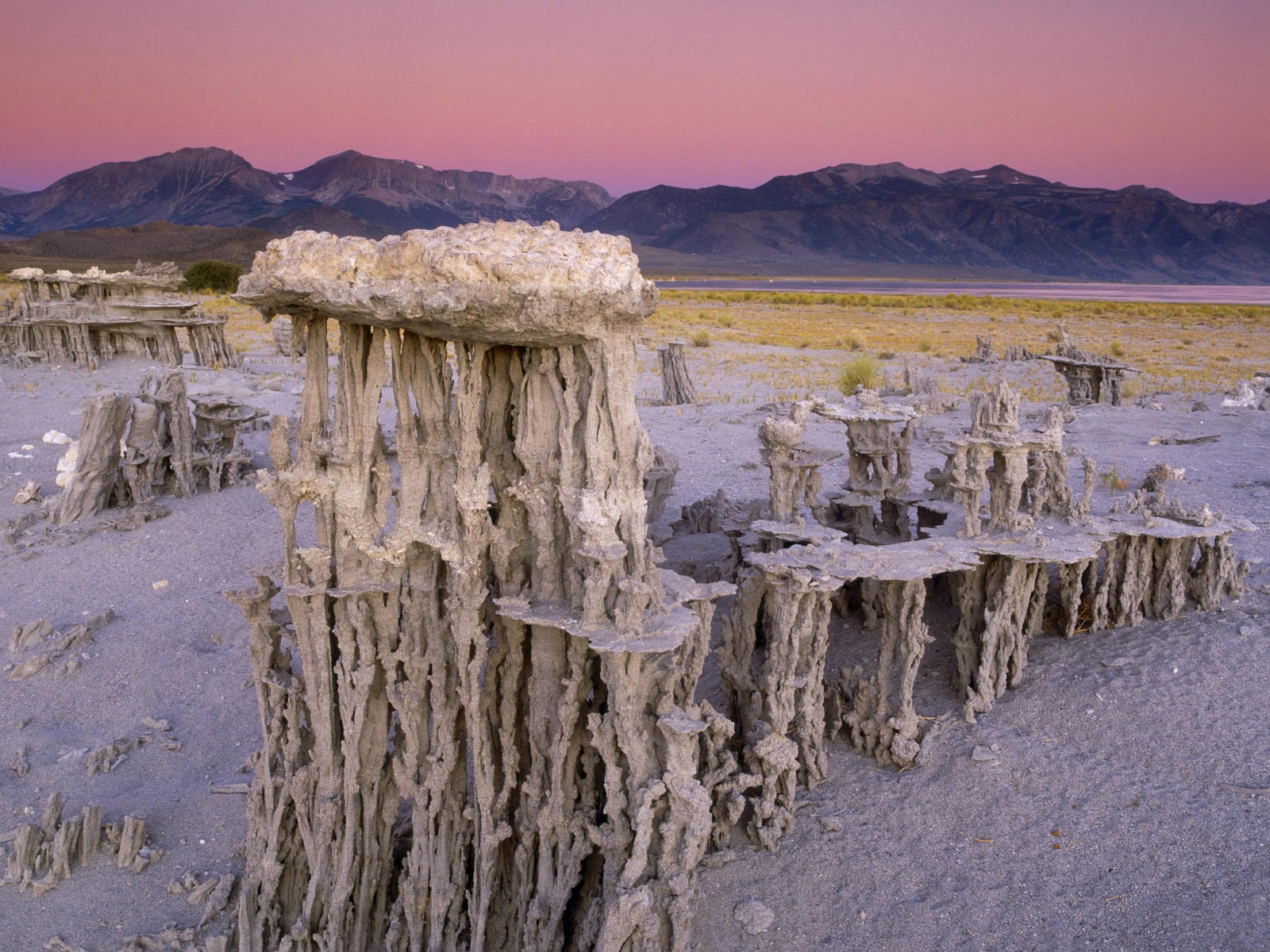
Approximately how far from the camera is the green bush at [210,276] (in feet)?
169

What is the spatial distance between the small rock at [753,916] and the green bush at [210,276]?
173ft

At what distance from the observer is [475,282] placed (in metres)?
4.16

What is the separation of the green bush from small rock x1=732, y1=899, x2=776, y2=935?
173 ft

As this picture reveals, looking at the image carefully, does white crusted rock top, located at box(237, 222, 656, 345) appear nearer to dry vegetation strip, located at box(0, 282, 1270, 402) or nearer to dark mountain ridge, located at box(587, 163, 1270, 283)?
dry vegetation strip, located at box(0, 282, 1270, 402)

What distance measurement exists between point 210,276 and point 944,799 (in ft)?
178

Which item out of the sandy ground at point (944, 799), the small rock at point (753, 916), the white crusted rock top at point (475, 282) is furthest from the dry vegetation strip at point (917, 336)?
the small rock at point (753, 916)

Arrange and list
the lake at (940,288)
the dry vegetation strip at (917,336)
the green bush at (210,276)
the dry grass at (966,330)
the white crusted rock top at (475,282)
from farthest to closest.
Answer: the lake at (940,288)
the green bush at (210,276)
the dry grass at (966,330)
the dry vegetation strip at (917,336)
the white crusted rock top at (475,282)

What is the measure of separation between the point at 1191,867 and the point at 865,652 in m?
2.87

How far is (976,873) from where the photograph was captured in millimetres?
5254

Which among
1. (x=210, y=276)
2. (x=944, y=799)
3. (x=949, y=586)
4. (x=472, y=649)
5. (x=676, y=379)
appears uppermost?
(x=210, y=276)

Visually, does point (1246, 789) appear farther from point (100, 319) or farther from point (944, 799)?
point (100, 319)

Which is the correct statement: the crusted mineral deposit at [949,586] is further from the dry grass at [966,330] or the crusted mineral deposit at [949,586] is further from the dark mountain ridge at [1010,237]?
the dark mountain ridge at [1010,237]

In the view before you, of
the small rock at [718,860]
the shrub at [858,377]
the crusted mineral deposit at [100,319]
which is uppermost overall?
the crusted mineral deposit at [100,319]

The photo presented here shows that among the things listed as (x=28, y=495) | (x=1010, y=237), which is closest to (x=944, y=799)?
(x=28, y=495)
